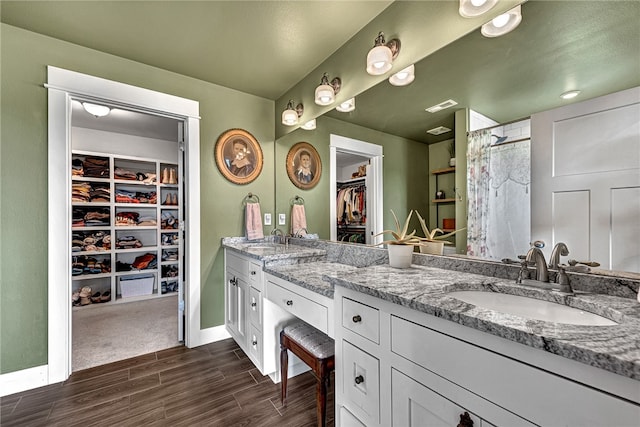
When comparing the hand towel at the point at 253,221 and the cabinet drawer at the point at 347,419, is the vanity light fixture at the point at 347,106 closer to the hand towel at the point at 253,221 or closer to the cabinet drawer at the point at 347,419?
the hand towel at the point at 253,221

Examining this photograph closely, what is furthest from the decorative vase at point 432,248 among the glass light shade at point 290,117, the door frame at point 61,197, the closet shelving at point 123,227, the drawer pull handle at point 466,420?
the closet shelving at point 123,227

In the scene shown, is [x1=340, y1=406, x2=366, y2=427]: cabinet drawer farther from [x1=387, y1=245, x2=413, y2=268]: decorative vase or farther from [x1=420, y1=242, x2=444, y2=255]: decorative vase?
[x1=420, y1=242, x2=444, y2=255]: decorative vase

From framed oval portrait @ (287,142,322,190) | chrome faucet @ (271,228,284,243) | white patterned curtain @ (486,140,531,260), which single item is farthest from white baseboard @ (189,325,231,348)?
white patterned curtain @ (486,140,531,260)

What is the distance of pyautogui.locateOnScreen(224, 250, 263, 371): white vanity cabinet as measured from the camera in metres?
1.87

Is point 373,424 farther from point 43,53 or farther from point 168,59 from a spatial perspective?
point 43,53

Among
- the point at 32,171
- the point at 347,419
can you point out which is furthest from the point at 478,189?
the point at 32,171

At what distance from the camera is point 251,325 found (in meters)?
1.97

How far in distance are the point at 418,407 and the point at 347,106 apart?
6.18 feet

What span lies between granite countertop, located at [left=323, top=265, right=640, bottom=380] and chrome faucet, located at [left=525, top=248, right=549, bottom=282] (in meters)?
0.08

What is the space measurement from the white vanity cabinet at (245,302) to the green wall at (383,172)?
0.69 metres

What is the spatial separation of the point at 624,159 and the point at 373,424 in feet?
4.12

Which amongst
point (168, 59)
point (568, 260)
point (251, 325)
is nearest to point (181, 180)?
point (168, 59)

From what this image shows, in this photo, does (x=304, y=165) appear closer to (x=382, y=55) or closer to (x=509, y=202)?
(x=382, y=55)

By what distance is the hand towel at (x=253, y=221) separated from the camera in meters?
2.64
